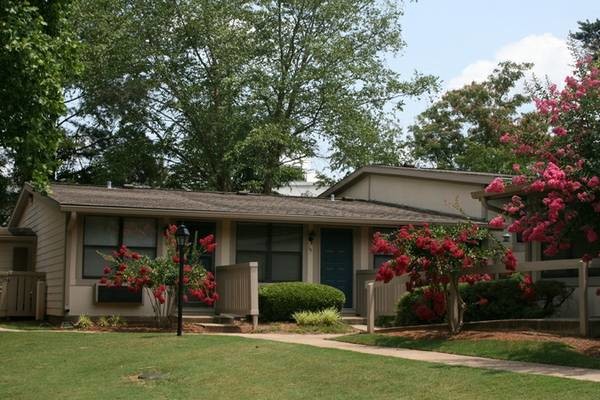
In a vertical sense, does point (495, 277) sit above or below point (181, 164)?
below

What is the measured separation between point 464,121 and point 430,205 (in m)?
23.3

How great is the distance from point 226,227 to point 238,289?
2.25 meters

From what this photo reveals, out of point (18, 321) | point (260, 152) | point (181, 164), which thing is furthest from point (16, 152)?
point (181, 164)

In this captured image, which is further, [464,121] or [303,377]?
[464,121]

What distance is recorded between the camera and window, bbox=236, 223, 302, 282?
2234cm

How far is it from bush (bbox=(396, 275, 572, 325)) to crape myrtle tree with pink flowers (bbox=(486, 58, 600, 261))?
9.14ft

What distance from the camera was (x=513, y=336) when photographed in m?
13.6

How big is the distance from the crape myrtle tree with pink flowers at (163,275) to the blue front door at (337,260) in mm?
3843

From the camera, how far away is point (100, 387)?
455 inches

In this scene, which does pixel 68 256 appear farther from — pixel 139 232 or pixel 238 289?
pixel 238 289

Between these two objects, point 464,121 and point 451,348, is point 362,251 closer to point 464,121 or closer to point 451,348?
point 451,348

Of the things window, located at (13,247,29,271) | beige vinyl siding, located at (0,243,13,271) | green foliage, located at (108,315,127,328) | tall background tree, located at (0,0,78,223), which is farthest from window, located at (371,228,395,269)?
beige vinyl siding, located at (0,243,13,271)

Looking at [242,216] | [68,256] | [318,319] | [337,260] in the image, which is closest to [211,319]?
[242,216]

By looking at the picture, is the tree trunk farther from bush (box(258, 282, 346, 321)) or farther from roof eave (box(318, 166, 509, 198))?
roof eave (box(318, 166, 509, 198))
